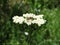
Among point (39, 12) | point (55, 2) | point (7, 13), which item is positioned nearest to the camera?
point (7, 13)

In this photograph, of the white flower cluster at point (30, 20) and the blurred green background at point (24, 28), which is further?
the blurred green background at point (24, 28)

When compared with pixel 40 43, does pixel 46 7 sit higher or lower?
higher

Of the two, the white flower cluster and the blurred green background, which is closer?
the white flower cluster

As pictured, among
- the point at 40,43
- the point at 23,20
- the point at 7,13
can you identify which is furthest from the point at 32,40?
the point at 7,13

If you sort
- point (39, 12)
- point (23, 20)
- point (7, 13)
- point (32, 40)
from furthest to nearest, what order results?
point (39, 12) → point (7, 13) → point (32, 40) → point (23, 20)

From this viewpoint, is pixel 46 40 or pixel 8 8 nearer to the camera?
pixel 46 40

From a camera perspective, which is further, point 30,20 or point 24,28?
point 24,28

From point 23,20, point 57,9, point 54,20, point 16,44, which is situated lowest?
point 16,44

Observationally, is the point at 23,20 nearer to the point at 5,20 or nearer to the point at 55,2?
the point at 5,20
